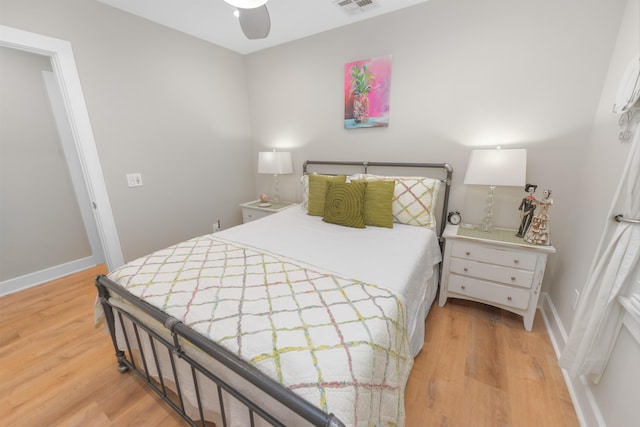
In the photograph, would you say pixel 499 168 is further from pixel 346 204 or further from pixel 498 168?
pixel 346 204

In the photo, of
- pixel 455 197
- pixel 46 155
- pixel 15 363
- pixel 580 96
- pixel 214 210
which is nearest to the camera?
pixel 15 363

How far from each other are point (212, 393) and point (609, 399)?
1.71 m

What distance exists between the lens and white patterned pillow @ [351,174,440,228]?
207 cm

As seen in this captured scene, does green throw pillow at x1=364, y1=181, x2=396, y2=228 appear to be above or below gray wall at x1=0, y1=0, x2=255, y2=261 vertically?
below

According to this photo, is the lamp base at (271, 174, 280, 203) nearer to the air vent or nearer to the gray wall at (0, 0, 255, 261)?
the gray wall at (0, 0, 255, 261)

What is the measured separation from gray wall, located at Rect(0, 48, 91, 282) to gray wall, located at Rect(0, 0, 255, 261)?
103 centimetres

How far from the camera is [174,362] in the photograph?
3.75 ft

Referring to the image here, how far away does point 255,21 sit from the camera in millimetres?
1567

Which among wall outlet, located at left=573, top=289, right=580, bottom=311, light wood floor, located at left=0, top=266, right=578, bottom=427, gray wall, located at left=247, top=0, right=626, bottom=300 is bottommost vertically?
light wood floor, located at left=0, top=266, right=578, bottom=427

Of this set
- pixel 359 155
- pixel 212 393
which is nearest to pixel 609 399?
pixel 212 393

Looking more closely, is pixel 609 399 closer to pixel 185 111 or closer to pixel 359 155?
pixel 359 155

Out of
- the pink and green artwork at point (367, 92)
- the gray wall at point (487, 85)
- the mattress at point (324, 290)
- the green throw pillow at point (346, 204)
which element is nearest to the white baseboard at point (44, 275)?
the mattress at point (324, 290)

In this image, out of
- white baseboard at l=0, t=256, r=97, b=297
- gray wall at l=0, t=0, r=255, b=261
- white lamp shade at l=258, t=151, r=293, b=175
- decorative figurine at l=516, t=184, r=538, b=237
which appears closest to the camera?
decorative figurine at l=516, t=184, r=538, b=237

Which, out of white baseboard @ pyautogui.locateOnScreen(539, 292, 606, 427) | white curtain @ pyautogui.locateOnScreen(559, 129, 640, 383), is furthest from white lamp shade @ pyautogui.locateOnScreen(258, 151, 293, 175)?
white baseboard @ pyautogui.locateOnScreen(539, 292, 606, 427)
